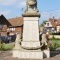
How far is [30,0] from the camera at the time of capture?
18234mm

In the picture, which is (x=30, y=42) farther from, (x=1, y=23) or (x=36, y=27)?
(x=1, y=23)

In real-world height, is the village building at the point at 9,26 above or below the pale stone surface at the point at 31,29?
above

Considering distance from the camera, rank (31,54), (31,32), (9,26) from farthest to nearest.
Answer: (9,26)
(31,32)
(31,54)

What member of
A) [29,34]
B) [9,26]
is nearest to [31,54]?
[29,34]

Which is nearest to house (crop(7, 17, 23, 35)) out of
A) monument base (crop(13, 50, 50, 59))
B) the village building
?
the village building

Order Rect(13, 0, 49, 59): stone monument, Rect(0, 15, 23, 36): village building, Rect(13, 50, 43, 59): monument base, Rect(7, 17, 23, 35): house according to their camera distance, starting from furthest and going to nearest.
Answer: Rect(7, 17, 23, 35): house → Rect(0, 15, 23, 36): village building → Rect(13, 0, 49, 59): stone monument → Rect(13, 50, 43, 59): monument base

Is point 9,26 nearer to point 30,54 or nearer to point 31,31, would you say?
point 31,31

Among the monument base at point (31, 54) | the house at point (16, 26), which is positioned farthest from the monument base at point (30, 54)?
the house at point (16, 26)

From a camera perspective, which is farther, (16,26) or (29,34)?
(16,26)

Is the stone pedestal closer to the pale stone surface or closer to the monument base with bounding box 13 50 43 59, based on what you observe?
the pale stone surface

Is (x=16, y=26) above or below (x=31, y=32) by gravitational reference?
above

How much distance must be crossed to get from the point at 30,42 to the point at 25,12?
206cm

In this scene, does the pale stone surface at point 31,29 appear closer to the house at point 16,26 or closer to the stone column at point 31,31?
the stone column at point 31,31

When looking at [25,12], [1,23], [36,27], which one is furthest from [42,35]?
[1,23]
